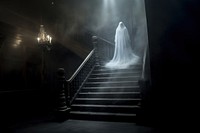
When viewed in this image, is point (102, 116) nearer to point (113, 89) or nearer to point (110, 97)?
point (110, 97)

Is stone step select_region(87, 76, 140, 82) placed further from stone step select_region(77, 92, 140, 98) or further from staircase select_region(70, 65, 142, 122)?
stone step select_region(77, 92, 140, 98)

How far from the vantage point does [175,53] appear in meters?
2.40

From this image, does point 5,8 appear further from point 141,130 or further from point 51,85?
point 141,130

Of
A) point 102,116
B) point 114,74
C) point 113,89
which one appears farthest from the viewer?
point 114,74

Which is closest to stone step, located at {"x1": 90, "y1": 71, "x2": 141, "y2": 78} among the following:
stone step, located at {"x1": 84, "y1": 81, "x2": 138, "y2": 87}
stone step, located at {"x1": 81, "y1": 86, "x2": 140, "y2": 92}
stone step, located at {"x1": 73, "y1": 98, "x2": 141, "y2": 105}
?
stone step, located at {"x1": 84, "y1": 81, "x2": 138, "y2": 87}

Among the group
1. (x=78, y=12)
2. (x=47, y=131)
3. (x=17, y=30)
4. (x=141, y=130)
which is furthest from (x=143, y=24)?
(x=47, y=131)

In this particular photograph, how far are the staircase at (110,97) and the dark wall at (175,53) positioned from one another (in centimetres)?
329

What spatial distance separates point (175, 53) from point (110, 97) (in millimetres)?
4760

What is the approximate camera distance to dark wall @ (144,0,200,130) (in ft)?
7.82

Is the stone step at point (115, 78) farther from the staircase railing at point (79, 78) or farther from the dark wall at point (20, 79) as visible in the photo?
the dark wall at point (20, 79)

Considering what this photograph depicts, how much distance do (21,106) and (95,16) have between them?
806 centimetres

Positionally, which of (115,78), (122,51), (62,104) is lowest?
(62,104)

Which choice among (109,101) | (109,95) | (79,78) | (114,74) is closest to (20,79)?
(79,78)

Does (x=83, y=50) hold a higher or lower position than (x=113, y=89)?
higher
